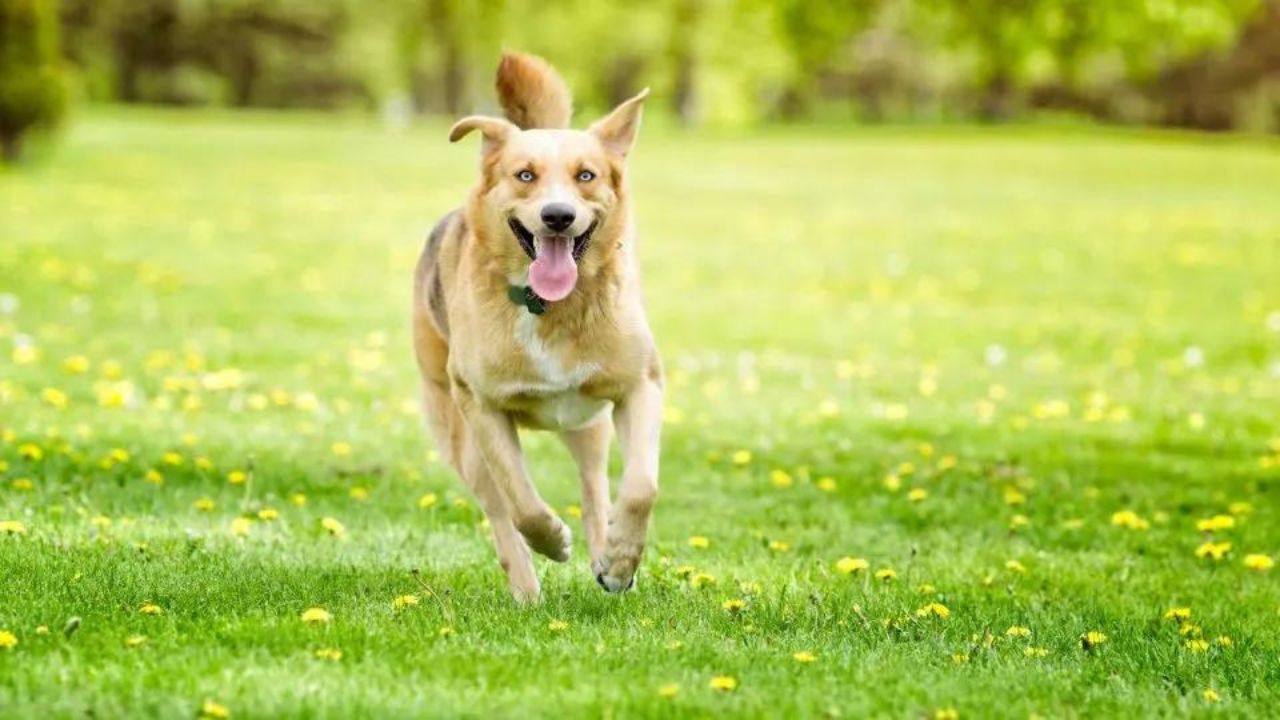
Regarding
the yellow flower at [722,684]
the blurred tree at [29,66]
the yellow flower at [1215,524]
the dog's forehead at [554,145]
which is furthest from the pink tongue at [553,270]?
the blurred tree at [29,66]

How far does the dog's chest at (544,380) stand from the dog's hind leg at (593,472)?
0.54m

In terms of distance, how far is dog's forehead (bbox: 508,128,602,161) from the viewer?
6004mm

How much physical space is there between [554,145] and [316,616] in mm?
1825

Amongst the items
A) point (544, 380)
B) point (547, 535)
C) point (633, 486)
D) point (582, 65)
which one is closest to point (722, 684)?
point (633, 486)

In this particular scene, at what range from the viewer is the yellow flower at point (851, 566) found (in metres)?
6.96

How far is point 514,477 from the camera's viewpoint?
6289 mm

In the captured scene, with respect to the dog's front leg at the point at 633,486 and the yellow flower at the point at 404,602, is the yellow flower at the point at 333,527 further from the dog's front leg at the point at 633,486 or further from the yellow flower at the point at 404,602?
the dog's front leg at the point at 633,486

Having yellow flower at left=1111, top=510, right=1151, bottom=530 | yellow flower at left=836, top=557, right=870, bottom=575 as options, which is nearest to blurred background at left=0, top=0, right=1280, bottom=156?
yellow flower at left=1111, top=510, right=1151, bottom=530

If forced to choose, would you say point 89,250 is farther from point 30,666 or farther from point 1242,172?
point 1242,172

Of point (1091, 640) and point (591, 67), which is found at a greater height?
point (1091, 640)

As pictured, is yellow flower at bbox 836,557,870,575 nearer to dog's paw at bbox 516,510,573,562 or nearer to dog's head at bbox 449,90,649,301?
dog's paw at bbox 516,510,573,562

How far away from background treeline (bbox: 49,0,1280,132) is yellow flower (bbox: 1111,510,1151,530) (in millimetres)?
51398

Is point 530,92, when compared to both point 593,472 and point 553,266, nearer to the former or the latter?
point 553,266

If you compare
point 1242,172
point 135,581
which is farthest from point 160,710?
point 1242,172
